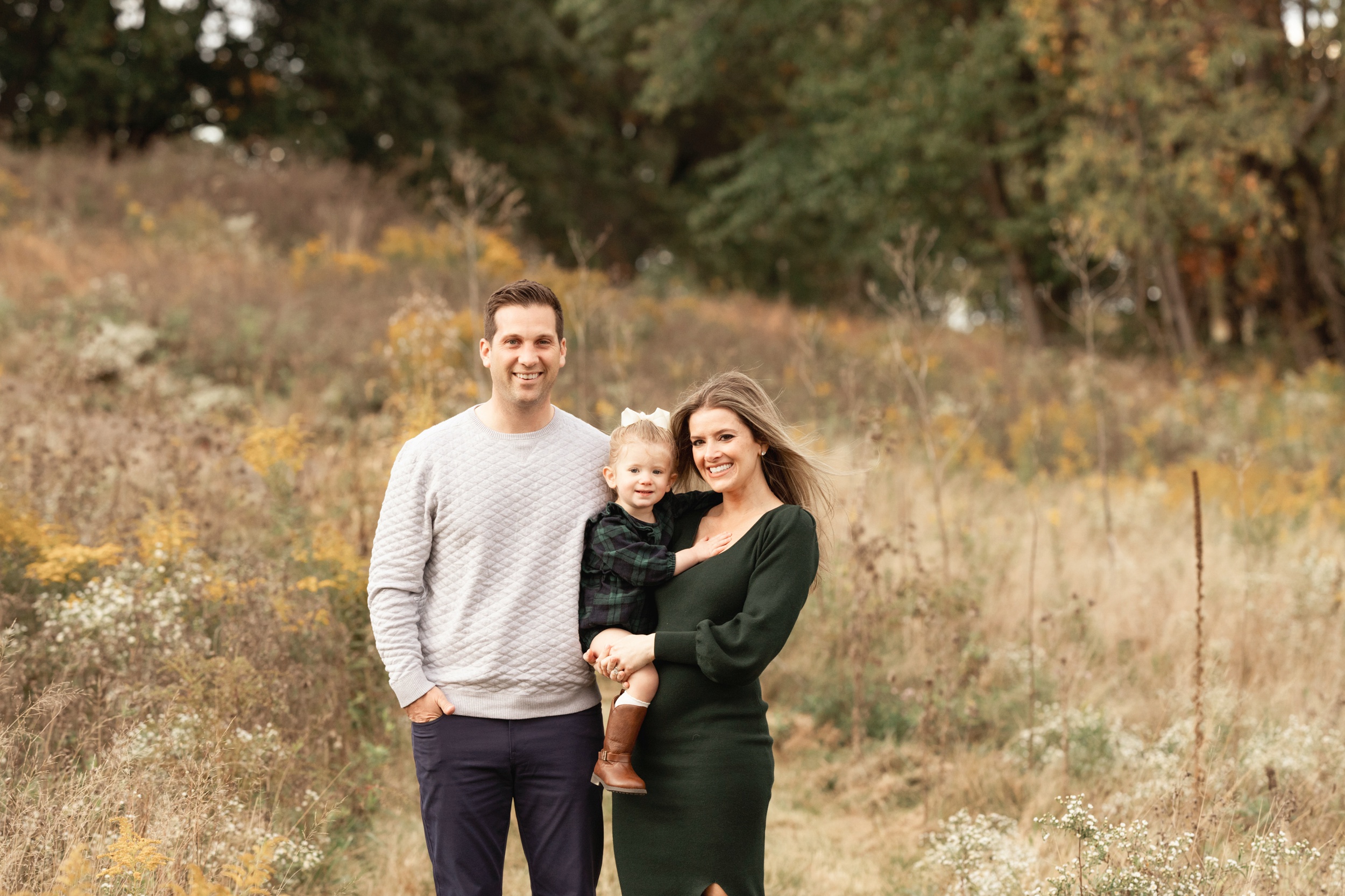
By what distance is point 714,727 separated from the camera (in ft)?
9.05

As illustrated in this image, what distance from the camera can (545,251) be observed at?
18922mm

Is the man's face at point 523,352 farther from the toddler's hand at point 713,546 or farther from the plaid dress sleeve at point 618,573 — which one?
the toddler's hand at point 713,546

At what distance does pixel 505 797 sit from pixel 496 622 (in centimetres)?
51

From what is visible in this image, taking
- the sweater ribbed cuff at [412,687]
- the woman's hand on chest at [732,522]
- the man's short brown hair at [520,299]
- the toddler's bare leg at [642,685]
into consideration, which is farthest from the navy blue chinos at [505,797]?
the man's short brown hair at [520,299]

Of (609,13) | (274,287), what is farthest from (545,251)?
(274,287)

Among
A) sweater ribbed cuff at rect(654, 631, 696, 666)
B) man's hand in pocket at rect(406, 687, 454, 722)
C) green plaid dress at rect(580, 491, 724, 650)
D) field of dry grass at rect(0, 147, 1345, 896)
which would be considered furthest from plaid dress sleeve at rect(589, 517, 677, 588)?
field of dry grass at rect(0, 147, 1345, 896)

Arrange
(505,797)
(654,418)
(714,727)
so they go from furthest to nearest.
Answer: (654,418), (505,797), (714,727)

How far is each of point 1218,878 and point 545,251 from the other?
1698 cm

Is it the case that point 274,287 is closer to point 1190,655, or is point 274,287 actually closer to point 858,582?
point 858,582

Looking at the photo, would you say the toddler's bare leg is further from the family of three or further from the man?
the man

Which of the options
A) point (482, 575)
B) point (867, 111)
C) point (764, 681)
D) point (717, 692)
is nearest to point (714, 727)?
point (717, 692)

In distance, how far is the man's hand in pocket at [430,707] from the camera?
2.74m

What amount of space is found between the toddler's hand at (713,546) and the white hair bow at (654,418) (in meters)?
0.35

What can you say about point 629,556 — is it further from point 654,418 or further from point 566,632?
point 654,418
